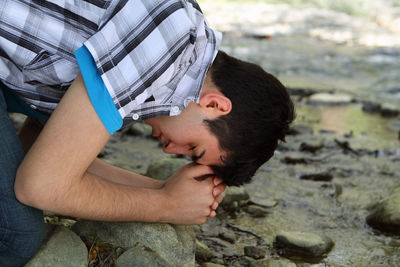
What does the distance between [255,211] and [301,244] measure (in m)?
0.51

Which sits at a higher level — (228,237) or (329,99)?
(228,237)

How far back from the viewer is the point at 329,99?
6.38 meters

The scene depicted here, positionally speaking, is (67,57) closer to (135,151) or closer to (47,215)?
(47,215)

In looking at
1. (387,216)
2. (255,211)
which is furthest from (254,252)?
(387,216)

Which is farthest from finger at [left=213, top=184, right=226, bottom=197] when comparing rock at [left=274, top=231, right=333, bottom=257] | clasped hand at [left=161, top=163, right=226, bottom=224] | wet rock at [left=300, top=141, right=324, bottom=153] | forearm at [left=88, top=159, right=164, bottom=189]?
wet rock at [left=300, top=141, right=324, bottom=153]

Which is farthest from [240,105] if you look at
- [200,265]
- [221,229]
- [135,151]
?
[135,151]

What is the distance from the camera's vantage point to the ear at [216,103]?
2047 millimetres

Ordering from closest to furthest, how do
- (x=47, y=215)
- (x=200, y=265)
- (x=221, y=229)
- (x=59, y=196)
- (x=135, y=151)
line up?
(x=59, y=196), (x=200, y=265), (x=47, y=215), (x=221, y=229), (x=135, y=151)

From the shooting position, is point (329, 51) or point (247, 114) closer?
point (247, 114)

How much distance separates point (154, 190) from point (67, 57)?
2.11ft

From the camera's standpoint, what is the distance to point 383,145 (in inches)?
191

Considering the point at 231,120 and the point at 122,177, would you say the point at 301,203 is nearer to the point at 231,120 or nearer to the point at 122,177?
the point at 122,177

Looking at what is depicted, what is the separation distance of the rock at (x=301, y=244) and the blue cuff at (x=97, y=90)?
1.35 meters

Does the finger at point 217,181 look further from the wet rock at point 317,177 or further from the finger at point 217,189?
the wet rock at point 317,177
